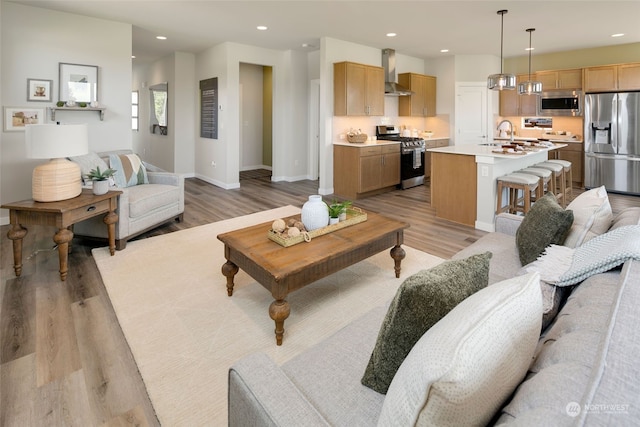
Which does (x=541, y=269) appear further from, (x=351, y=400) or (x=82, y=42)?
(x=82, y=42)

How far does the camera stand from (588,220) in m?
1.91

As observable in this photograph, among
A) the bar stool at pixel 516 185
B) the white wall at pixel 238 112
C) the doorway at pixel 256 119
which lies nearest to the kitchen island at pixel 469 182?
the bar stool at pixel 516 185

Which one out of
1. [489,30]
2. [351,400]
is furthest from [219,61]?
[351,400]

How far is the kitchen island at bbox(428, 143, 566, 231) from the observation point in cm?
434

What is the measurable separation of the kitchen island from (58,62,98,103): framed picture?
15.3 feet

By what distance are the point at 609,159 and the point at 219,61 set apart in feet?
23.6

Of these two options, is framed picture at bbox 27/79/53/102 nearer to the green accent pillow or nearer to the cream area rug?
the cream area rug

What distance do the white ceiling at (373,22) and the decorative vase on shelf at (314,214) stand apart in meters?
2.96

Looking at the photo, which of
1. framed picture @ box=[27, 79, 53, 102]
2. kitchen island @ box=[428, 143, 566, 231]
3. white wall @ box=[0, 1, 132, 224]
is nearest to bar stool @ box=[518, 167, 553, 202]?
kitchen island @ box=[428, 143, 566, 231]

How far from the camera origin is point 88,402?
1.73 meters

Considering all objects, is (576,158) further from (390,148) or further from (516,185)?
(516,185)

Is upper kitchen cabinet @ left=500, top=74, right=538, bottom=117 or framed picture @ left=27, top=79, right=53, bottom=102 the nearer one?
framed picture @ left=27, top=79, right=53, bottom=102

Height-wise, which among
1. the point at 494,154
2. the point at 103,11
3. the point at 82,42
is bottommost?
the point at 494,154

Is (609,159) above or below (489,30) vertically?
below
